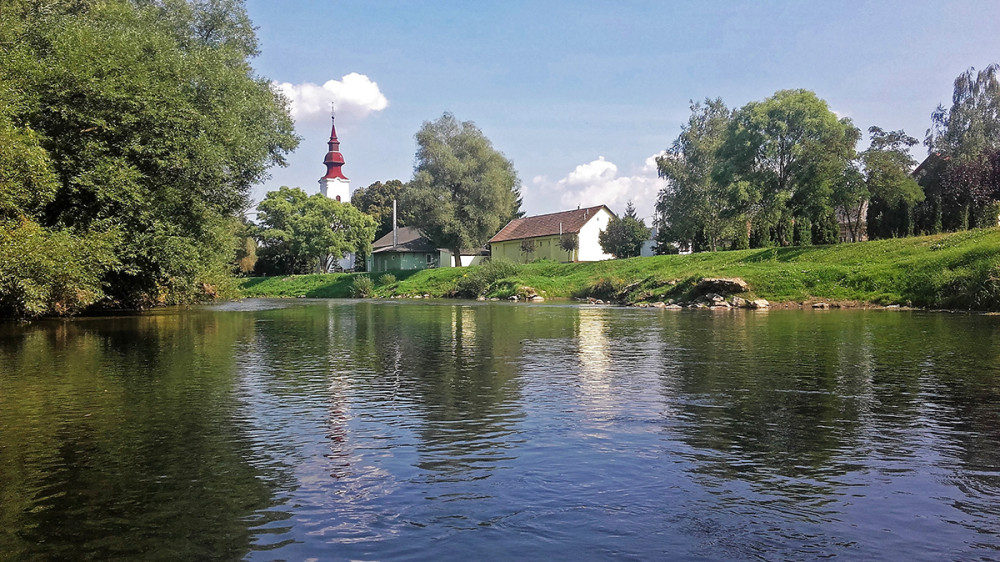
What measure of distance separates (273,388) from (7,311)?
2254 cm

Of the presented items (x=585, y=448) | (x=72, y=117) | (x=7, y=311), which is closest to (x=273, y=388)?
(x=585, y=448)

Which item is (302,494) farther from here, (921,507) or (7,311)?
(7,311)

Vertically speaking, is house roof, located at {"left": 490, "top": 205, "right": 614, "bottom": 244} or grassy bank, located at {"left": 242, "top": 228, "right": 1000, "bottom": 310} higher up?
house roof, located at {"left": 490, "top": 205, "right": 614, "bottom": 244}

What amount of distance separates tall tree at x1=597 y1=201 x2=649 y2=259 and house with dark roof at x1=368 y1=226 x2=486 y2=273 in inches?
1055

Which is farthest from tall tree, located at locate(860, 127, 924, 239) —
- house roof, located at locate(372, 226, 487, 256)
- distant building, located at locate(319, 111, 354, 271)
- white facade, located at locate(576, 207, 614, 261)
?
distant building, located at locate(319, 111, 354, 271)

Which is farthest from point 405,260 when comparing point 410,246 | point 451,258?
point 451,258

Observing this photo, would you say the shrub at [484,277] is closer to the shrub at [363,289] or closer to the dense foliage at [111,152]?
the shrub at [363,289]

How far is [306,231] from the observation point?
8931 cm

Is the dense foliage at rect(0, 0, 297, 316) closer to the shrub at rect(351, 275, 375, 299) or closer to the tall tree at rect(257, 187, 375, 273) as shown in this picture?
the shrub at rect(351, 275, 375, 299)

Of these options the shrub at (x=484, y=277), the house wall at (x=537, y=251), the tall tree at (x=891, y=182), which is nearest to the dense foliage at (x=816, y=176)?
the tall tree at (x=891, y=182)

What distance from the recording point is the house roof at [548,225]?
86.2m

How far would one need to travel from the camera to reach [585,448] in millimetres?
8555

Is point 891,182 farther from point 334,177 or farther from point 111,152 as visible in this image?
point 334,177

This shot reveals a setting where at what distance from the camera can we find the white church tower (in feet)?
427
